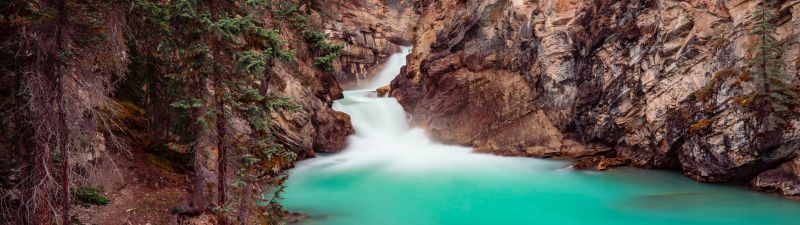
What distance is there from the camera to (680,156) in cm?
2059

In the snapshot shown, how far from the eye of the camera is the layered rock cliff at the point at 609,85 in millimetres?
17125

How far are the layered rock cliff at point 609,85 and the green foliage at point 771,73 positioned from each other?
49 cm

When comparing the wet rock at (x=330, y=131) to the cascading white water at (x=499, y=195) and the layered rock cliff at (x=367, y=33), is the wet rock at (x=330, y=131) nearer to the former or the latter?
the cascading white water at (x=499, y=195)

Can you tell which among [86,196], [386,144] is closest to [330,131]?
[386,144]

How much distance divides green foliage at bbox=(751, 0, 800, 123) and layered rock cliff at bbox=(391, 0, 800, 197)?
489mm

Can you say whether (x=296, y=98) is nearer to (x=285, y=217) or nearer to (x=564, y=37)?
(x=285, y=217)

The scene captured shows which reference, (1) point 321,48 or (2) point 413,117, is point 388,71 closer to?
(2) point 413,117

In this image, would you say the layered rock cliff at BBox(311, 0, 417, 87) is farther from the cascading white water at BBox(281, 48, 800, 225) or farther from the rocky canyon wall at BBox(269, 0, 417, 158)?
the cascading white water at BBox(281, 48, 800, 225)

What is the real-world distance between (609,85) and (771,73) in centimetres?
813

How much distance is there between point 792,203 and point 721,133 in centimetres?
333

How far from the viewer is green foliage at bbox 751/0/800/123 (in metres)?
15.6

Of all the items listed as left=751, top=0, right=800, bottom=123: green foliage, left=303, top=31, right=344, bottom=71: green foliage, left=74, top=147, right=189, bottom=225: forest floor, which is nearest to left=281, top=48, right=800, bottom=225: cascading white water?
left=751, top=0, right=800, bottom=123: green foliage

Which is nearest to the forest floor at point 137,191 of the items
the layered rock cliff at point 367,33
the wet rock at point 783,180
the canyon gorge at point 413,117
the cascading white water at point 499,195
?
the canyon gorge at point 413,117

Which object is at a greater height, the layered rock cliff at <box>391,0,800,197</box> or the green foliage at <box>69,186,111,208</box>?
the layered rock cliff at <box>391,0,800,197</box>
